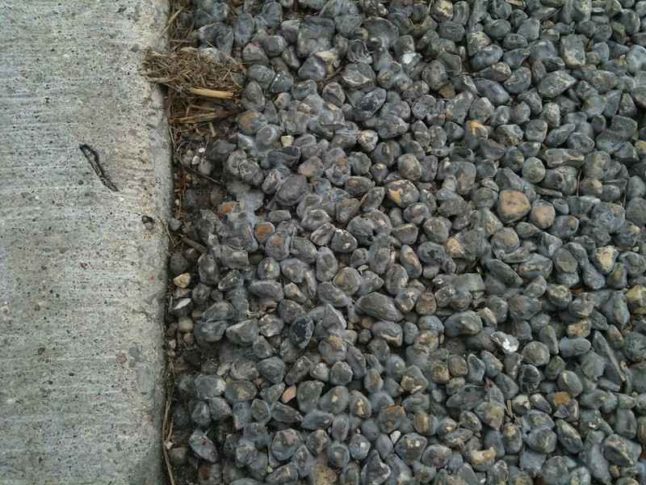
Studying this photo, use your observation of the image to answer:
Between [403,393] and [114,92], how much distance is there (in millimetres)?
899

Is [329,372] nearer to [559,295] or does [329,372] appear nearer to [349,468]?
[349,468]

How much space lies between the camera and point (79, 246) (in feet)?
4.73

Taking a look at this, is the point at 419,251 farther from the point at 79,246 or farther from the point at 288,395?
the point at 79,246

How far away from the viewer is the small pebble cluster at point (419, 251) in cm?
136

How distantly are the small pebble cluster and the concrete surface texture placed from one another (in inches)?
3.5

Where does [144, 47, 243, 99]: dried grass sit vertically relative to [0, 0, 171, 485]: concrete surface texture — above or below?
above

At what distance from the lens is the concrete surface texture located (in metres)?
1.36

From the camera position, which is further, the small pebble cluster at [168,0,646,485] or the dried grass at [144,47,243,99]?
the dried grass at [144,47,243,99]

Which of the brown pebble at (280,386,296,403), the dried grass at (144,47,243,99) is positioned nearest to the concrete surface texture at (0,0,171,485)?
the dried grass at (144,47,243,99)

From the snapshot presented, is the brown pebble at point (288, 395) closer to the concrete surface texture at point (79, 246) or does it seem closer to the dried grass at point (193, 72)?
the concrete surface texture at point (79, 246)

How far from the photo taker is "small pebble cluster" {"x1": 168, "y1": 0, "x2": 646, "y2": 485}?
1.36 metres

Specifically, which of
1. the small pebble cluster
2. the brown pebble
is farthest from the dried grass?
the brown pebble

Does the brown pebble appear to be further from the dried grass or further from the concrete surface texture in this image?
the dried grass

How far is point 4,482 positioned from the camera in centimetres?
132
